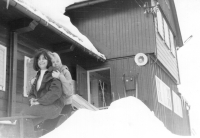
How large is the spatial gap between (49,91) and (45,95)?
0.07 metres

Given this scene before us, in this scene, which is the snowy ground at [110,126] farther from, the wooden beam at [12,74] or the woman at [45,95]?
the wooden beam at [12,74]

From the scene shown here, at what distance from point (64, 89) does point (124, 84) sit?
6419 millimetres

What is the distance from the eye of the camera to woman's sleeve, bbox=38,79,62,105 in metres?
3.68

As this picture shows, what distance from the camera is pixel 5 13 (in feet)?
20.4

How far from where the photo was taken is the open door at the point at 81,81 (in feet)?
32.9

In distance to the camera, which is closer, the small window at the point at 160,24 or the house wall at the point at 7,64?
the house wall at the point at 7,64

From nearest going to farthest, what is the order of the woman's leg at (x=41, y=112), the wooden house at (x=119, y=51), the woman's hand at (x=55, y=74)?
the woman's leg at (x=41, y=112)
the woman's hand at (x=55, y=74)
the wooden house at (x=119, y=51)

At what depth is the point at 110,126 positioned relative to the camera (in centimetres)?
355

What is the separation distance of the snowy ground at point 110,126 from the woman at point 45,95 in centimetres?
23

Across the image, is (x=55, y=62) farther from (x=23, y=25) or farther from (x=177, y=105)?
(x=177, y=105)

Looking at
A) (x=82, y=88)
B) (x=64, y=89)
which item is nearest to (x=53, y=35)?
(x=82, y=88)

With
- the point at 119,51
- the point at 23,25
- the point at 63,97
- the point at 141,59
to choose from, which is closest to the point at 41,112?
the point at 63,97

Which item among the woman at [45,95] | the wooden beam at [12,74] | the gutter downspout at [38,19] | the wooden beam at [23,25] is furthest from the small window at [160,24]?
the woman at [45,95]

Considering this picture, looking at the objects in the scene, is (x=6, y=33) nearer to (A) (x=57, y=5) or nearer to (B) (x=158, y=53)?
(A) (x=57, y=5)
